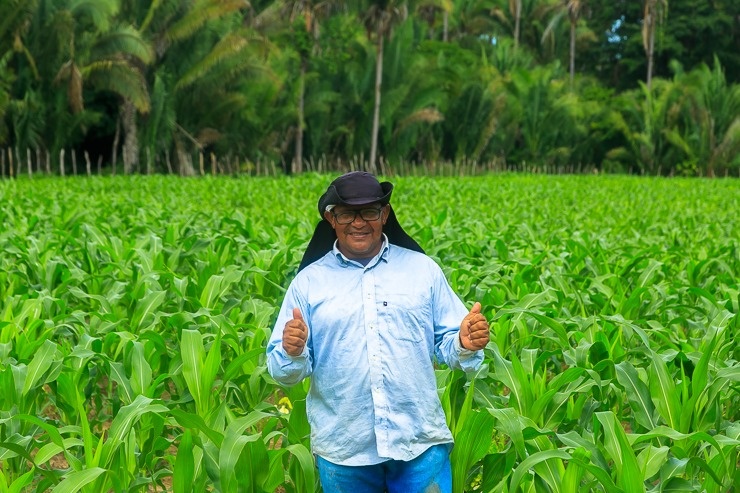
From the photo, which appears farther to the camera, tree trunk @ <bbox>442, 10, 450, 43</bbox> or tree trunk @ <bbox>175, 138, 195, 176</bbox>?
tree trunk @ <bbox>442, 10, 450, 43</bbox>

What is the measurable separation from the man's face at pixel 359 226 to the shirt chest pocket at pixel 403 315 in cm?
15

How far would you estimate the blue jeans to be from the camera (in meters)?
2.43

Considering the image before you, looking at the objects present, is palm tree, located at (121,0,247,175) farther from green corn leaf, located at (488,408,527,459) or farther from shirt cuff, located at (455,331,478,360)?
shirt cuff, located at (455,331,478,360)

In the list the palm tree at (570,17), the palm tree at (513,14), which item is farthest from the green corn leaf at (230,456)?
the palm tree at (513,14)

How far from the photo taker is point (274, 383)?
381 cm

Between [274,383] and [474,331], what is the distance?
5.53 ft

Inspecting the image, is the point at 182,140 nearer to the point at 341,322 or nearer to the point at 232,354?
the point at 232,354

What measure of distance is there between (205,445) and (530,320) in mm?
2330

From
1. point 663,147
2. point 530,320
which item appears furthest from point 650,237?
point 663,147

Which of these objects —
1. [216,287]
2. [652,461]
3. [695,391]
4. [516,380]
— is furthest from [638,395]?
[216,287]

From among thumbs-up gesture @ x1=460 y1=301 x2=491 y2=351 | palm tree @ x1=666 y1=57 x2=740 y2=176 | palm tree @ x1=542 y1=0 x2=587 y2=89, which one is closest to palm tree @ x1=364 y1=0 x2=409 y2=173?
palm tree @ x1=666 y1=57 x2=740 y2=176

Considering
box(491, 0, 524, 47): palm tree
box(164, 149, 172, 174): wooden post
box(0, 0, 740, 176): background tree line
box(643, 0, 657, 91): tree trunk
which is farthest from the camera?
box(491, 0, 524, 47): palm tree

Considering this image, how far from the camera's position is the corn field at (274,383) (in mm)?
2768

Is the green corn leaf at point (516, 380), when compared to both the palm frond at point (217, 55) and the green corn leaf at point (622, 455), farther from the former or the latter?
the palm frond at point (217, 55)
